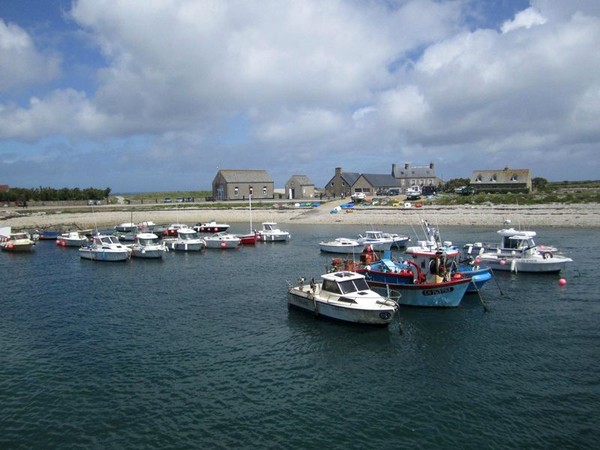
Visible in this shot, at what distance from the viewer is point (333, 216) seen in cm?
9162

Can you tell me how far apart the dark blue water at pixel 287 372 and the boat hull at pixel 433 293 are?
69 centimetres

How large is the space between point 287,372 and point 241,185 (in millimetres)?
104367

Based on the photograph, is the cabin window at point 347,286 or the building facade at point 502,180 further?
the building facade at point 502,180

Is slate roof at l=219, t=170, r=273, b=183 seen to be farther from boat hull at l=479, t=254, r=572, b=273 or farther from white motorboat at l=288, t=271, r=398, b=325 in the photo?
white motorboat at l=288, t=271, r=398, b=325

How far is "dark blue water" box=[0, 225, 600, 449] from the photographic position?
656 inches

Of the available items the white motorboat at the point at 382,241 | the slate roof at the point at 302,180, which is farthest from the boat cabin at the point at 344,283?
the slate roof at the point at 302,180

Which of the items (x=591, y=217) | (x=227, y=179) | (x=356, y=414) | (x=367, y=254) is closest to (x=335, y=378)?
(x=356, y=414)

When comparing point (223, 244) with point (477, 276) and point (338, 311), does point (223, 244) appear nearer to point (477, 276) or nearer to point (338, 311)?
point (477, 276)

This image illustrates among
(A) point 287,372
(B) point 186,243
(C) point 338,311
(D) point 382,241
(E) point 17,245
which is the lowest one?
(A) point 287,372

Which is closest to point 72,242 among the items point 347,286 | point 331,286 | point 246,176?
point 331,286

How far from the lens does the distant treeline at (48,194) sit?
118 meters

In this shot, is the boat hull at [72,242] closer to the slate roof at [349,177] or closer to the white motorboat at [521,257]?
the white motorboat at [521,257]

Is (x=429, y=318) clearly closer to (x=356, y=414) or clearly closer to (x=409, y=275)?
(x=409, y=275)

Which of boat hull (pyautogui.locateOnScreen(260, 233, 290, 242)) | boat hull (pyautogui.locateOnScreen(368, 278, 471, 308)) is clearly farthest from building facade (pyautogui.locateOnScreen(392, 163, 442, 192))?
boat hull (pyautogui.locateOnScreen(368, 278, 471, 308))
